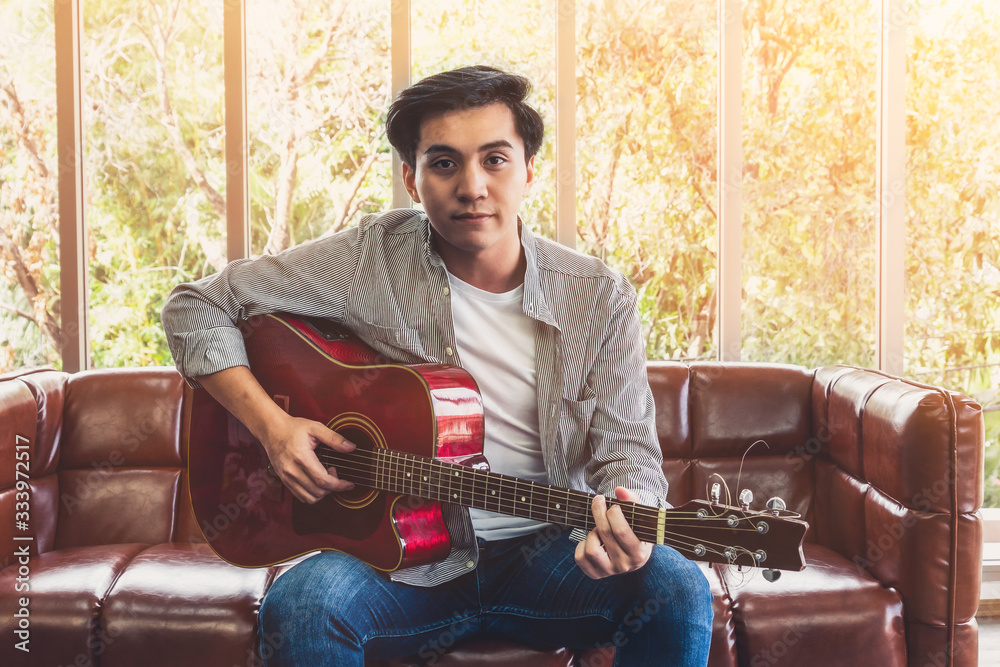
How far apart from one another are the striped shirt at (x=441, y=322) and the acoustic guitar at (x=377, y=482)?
0.07m

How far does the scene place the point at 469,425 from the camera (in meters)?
1.33

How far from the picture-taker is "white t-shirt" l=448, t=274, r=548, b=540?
1.53 metres

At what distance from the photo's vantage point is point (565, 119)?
2770mm

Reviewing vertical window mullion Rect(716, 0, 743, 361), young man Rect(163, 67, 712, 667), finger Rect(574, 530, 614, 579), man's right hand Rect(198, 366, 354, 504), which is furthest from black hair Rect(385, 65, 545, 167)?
vertical window mullion Rect(716, 0, 743, 361)

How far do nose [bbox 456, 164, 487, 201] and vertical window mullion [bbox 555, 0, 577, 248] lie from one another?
4.42ft

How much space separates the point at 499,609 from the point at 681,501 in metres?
1.04

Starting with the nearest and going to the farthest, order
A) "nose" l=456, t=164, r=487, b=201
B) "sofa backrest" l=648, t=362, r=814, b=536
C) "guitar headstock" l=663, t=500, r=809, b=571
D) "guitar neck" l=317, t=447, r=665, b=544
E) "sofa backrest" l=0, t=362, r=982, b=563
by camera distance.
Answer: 1. "guitar headstock" l=663, t=500, r=809, b=571
2. "guitar neck" l=317, t=447, r=665, b=544
3. "nose" l=456, t=164, r=487, b=201
4. "sofa backrest" l=0, t=362, r=982, b=563
5. "sofa backrest" l=648, t=362, r=814, b=536

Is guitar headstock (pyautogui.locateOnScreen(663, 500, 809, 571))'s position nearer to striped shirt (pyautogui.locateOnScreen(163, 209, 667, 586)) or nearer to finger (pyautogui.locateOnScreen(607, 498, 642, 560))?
finger (pyautogui.locateOnScreen(607, 498, 642, 560))

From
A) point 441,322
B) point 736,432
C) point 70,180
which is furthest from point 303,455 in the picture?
point 70,180

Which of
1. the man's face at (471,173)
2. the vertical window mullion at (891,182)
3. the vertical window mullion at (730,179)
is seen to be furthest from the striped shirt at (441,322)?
the vertical window mullion at (891,182)

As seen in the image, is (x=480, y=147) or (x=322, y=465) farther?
(x=480, y=147)

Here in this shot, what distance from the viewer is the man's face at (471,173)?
4.84 feet

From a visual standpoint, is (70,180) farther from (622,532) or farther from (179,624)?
(622,532)

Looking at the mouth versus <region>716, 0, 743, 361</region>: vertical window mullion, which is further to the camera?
<region>716, 0, 743, 361</region>: vertical window mullion
